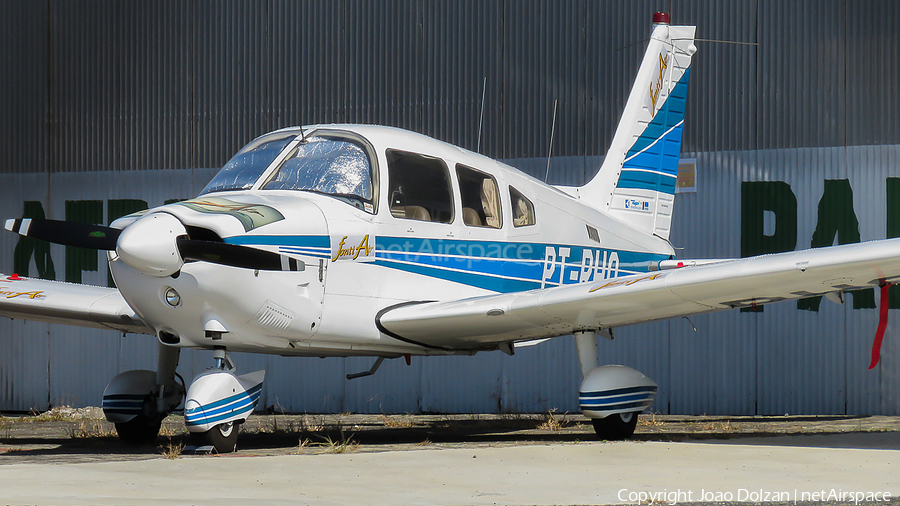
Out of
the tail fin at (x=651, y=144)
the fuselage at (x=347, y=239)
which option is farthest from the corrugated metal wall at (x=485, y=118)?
the fuselage at (x=347, y=239)

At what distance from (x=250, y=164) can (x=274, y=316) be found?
1347 mm

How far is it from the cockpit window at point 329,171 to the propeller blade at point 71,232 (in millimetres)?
1257

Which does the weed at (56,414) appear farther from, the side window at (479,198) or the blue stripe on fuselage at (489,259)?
the side window at (479,198)

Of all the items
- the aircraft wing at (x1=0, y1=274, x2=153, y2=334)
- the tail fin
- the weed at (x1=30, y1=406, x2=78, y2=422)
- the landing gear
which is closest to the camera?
the landing gear

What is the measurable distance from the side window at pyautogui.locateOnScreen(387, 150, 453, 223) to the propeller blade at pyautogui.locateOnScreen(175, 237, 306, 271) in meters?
1.34

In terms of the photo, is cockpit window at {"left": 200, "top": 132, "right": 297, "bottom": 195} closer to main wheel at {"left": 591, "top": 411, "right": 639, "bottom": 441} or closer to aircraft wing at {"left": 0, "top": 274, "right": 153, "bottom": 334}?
aircraft wing at {"left": 0, "top": 274, "right": 153, "bottom": 334}

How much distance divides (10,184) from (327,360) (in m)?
5.77

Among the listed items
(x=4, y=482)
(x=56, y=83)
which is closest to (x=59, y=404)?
(x=56, y=83)

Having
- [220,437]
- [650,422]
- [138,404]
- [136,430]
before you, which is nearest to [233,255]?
[220,437]

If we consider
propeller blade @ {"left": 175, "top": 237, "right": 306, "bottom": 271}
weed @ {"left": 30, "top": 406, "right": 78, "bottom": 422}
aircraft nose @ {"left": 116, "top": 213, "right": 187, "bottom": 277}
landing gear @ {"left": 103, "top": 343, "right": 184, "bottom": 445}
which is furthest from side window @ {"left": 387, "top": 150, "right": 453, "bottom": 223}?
weed @ {"left": 30, "top": 406, "right": 78, "bottom": 422}

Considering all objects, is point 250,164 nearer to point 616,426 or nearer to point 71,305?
point 71,305

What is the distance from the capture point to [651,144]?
10250 mm

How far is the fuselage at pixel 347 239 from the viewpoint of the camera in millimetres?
6164

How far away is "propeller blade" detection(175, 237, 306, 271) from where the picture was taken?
5820 millimetres
